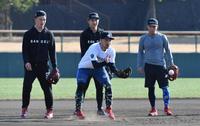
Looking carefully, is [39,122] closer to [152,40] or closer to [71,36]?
[152,40]

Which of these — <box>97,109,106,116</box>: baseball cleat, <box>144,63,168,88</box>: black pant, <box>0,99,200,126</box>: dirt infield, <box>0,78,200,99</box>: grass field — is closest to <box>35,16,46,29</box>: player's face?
<box>0,99,200,126</box>: dirt infield

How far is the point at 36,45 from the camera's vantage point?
1198 centimetres

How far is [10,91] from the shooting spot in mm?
18781

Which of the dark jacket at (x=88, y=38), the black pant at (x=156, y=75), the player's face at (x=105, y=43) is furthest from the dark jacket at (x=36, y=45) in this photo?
the black pant at (x=156, y=75)

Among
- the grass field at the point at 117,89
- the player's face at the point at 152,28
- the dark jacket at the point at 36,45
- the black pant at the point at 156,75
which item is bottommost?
the grass field at the point at 117,89

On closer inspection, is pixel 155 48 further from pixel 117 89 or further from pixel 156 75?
pixel 117 89

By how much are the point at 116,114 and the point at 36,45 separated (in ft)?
7.23

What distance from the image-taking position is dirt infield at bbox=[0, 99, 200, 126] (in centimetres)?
1134

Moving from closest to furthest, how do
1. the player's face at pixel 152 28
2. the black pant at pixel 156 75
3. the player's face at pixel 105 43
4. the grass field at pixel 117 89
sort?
1. the player's face at pixel 105 43
2. the player's face at pixel 152 28
3. the black pant at pixel 156 75
4. the grass field at pixel 117 89

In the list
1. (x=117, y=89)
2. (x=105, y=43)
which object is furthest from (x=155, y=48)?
(x=117, y=89)

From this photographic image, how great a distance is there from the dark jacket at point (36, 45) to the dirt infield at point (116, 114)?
3.59 feet

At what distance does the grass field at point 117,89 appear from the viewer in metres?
17.5

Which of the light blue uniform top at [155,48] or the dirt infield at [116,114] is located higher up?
the light blue uniform top at [155,48]

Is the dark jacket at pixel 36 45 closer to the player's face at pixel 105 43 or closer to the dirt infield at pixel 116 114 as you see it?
the player's face at pixel 105 43
